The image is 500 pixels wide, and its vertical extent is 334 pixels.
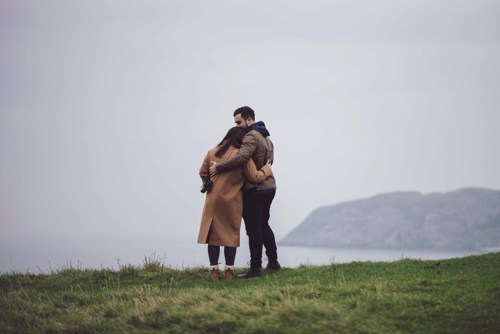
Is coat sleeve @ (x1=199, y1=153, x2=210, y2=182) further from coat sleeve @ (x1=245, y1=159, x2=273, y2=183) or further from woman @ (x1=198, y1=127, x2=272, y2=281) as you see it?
coat sleeve @ (x1=245, y1=159, x2=273, y2=183)

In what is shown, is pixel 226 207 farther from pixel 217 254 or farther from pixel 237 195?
pixel 217 254

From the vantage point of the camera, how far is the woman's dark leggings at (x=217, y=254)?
1182 centimetres

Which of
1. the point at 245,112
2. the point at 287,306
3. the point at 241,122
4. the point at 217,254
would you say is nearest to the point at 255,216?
the point at 217,254

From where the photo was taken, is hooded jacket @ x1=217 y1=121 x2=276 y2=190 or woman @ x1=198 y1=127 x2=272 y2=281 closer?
hooded jacket @ x1=217 y1=121 x2=276 y2=190

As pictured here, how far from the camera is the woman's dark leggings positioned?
11.8 m

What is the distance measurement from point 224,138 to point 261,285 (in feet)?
9.53

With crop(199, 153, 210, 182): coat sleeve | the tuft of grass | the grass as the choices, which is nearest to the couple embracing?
crop(199, 153, 210, 182): coat sleeve

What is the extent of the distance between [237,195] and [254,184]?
384mm

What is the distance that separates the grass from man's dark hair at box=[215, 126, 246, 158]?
237cm

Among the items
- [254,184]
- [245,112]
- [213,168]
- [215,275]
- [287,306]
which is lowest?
[287,306]

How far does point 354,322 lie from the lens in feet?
23.9

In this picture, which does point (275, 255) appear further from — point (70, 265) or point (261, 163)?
point (70, 265)

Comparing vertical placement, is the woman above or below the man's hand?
below

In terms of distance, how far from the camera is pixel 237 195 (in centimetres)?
1176
